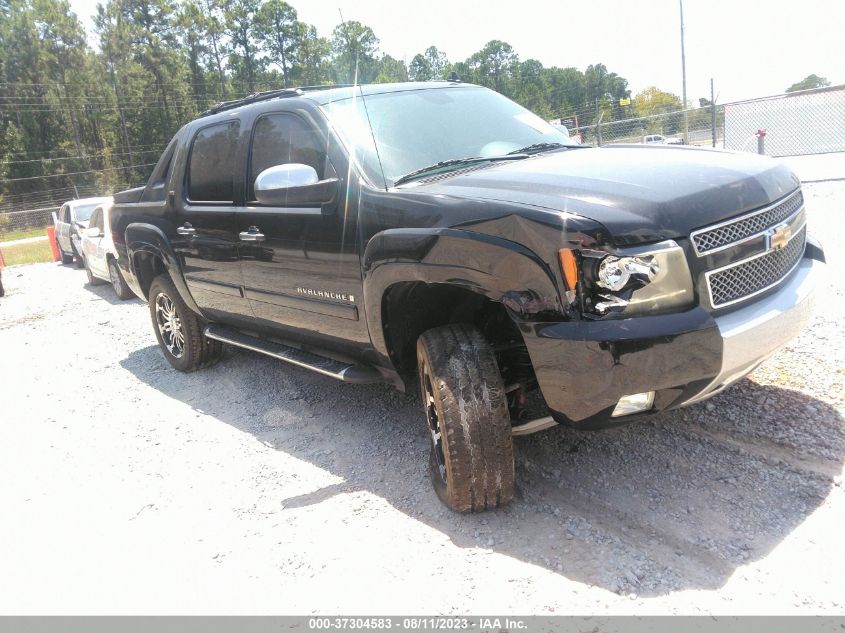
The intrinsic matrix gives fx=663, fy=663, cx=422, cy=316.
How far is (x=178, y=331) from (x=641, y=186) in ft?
14.7

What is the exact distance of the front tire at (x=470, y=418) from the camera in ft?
9.57

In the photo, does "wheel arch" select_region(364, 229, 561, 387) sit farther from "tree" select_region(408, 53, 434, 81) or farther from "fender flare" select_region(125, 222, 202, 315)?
"tree" select_region(408, 53, 434, 81)

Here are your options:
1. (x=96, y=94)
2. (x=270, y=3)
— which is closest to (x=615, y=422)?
(x=96, y=94)

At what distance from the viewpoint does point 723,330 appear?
2.52 meters

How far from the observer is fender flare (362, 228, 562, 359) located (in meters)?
2.57

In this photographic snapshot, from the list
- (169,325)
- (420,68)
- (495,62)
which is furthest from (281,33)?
(169,325)

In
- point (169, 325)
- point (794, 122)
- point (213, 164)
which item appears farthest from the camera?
point (794, 122)

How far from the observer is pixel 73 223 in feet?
48.9

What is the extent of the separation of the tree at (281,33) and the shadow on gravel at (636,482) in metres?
69.3

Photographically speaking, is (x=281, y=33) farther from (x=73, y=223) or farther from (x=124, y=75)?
(x=73, y=223)

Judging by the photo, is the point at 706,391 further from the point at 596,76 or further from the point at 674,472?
the point at 596,76

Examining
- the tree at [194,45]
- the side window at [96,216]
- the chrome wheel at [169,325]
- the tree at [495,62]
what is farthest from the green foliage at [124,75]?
the chrome wheel at [169,325]

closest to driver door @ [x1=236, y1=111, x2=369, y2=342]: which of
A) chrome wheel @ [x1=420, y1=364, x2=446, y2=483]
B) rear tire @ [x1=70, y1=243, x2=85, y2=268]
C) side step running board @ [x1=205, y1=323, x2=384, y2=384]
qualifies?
side step running board @ [x1=205, y1=323, x2=384, y2=384]

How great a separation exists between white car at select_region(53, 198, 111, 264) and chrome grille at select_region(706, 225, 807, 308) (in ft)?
46.9
